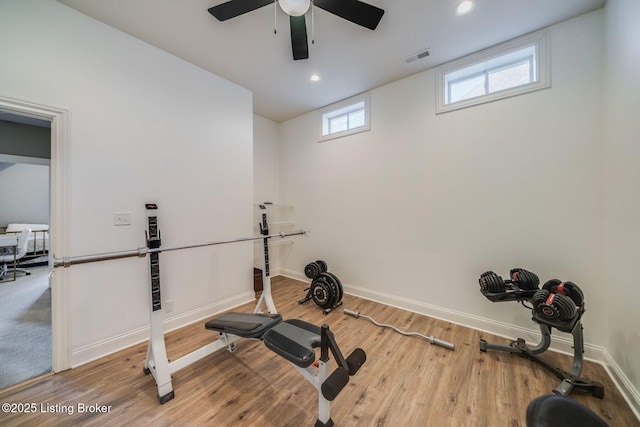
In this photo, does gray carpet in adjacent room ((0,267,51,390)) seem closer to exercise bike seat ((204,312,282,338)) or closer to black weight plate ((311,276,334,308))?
exercise bike seat ((204,312,282,338))

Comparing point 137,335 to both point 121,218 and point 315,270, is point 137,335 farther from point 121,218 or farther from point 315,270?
point 315,270

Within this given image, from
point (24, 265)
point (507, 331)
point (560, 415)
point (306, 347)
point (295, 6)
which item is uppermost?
point (295, 6)

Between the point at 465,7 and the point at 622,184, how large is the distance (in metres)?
1.93

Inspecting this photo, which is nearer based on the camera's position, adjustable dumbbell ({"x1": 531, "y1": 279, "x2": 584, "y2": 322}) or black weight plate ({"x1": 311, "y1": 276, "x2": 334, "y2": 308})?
adjustable dumbbell ({"x1": 531, "y1": 279, "x2": 584, "y2": 322})

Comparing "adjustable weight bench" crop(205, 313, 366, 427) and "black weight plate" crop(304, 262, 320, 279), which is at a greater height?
"black weight plate" crop(304, 262, 320, 279)

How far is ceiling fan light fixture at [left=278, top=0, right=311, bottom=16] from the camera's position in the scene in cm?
158

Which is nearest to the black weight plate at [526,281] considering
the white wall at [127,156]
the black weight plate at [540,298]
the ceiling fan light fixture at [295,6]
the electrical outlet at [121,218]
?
the black weight plate at [540,298]

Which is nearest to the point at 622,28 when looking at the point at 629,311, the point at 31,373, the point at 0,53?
the point at 629,311

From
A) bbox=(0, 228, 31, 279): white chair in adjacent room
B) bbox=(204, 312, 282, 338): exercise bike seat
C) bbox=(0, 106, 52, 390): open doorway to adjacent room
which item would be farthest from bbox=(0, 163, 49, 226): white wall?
bbox=(204, 312, 282, 338): exercise bike seat

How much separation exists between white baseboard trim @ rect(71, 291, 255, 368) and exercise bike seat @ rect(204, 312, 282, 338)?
884 mm

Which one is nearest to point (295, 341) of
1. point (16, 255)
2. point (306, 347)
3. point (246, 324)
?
point (306, 347)

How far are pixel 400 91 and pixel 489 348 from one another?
3.19 metres

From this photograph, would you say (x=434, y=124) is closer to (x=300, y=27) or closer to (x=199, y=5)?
(x=300, y=27)

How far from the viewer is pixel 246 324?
201 cm
